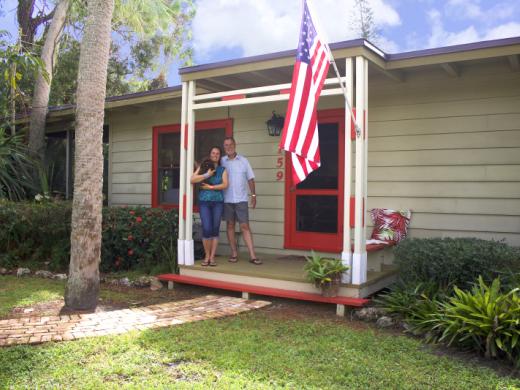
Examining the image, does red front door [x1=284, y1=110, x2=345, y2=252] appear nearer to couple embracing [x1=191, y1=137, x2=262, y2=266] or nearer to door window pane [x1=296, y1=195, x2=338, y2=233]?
door window pane [x1=296, y1=195, x2=338, y2=233]

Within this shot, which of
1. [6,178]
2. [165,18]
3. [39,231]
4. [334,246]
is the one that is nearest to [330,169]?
[334,246]

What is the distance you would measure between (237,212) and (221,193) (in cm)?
34

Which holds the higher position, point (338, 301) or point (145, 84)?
point (145, 84)

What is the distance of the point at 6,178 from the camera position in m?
9.59

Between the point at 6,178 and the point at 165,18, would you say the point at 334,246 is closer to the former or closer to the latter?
the point at 6,178

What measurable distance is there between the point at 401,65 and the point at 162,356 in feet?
13.5

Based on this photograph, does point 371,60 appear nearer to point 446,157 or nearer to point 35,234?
point 446,157

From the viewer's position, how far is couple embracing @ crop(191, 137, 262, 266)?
6621 millimetres

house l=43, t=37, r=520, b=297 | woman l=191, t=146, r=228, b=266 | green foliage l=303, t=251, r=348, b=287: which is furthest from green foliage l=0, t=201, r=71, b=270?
green foliage l=303, t=251, r=348, b=287

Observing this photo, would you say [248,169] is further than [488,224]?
Yes

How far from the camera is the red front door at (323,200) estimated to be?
709cm

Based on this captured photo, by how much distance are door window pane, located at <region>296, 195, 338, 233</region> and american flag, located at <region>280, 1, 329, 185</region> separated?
235 cm

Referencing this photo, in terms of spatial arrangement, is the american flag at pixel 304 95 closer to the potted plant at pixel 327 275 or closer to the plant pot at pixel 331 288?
the potted plant at pixel 327 275

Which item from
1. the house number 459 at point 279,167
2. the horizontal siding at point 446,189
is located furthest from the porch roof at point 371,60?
the horizontal siding at point 446,189
